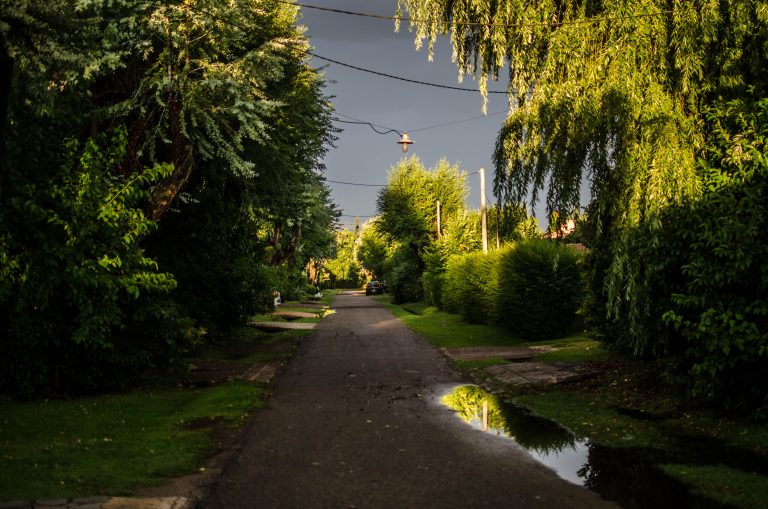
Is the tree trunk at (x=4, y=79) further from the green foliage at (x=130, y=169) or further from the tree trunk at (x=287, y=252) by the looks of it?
the tree trunk at (x=287, y=252)

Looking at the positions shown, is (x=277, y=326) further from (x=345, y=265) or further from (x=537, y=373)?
(x=345, y=265)

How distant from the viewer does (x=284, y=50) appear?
17.4m

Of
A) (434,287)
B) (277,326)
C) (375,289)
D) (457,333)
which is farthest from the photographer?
(375,289)

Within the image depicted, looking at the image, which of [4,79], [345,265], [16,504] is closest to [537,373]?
[16,504]

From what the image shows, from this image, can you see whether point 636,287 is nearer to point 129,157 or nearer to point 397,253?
point 129,157

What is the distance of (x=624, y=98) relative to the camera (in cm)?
1112

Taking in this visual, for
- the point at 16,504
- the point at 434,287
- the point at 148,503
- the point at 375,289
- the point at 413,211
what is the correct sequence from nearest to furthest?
the point at 16,504, the point at 148,503, the point at 434,287, the point at 413,211, the point at 375,289

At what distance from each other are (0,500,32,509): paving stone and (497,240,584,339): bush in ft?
59.2

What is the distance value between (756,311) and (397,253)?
54.1 metres

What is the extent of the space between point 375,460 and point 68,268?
630 cm

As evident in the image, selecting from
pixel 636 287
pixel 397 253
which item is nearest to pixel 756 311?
pixel 636 287

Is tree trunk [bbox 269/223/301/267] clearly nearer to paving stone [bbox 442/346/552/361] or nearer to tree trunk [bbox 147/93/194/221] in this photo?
paving stone [bbox 442/346/552/361]

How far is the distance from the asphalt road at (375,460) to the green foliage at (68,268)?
3323 mm

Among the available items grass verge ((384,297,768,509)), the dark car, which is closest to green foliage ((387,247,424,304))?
the dark car
